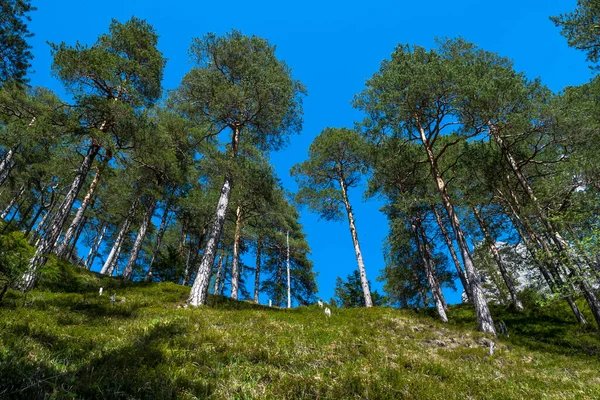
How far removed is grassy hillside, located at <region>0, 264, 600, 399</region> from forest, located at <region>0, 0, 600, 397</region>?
6.92 feet

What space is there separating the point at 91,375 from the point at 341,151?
2059cm

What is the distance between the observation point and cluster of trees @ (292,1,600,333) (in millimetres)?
13117

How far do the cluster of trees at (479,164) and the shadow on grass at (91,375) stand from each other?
12.0 m

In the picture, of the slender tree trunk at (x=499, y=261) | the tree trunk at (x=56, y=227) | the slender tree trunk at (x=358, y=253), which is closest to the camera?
the tree trunk at (x=56, y=227)

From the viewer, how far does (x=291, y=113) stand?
61.5 feet

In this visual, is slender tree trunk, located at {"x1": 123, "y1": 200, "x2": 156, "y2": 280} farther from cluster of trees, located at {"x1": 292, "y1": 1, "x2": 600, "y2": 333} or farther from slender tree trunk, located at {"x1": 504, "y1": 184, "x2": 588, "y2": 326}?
slender tree trunk, located at {"x1": 504, "y1": 184, "x2": 588, "y2": 326}

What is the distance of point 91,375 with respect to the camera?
427 cm

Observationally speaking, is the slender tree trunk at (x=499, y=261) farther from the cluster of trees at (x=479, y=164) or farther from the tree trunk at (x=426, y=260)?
the tree trunk at (x=426, y=260)

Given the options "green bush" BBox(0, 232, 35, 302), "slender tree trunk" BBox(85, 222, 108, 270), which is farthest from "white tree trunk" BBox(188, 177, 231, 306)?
"slender tree trunk" BBox(85, 222, 108, 270)

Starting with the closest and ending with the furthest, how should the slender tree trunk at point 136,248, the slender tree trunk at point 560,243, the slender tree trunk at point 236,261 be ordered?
the slender tree trunk at point 560,243 → the slender tree trunk at point 136,248 → the slender tree trunk at point 236,261

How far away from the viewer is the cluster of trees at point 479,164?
13.1m

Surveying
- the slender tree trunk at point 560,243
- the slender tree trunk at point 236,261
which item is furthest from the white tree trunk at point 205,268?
the slender tree trunk at point 560,243

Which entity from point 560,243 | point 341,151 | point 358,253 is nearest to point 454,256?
point 358,253

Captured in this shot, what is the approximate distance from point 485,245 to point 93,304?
22.2m
